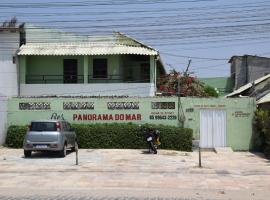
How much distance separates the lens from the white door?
1184 inches

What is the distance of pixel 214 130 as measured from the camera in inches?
1184

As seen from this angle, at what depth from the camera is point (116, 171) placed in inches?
765

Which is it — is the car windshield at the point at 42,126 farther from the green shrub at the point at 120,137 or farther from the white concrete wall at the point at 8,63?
the white concrete wall at the point at 8,63

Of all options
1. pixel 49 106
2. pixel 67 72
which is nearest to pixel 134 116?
pixel 49 106

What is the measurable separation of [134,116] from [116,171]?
1093 centimetres

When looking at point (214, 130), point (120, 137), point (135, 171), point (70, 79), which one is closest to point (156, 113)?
point (120, 137)

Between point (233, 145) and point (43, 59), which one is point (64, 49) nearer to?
point (43, 59)

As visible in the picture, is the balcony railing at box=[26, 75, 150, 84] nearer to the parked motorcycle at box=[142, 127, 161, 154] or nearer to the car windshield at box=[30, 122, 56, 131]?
the parked motorcycle at box=[142, 127, 161, 154]

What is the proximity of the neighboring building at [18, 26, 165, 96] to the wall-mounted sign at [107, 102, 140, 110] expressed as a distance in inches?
236

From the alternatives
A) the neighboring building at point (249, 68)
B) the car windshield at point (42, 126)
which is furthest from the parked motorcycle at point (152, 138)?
the neighboring building at point (249, 68)

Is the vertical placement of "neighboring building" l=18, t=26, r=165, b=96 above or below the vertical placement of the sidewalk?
above

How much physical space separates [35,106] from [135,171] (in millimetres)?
12304

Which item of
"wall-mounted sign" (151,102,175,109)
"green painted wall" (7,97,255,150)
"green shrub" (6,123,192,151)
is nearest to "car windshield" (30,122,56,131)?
"green shrub" (6,123,192,151)

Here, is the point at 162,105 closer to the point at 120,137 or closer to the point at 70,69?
the point at 120,137
